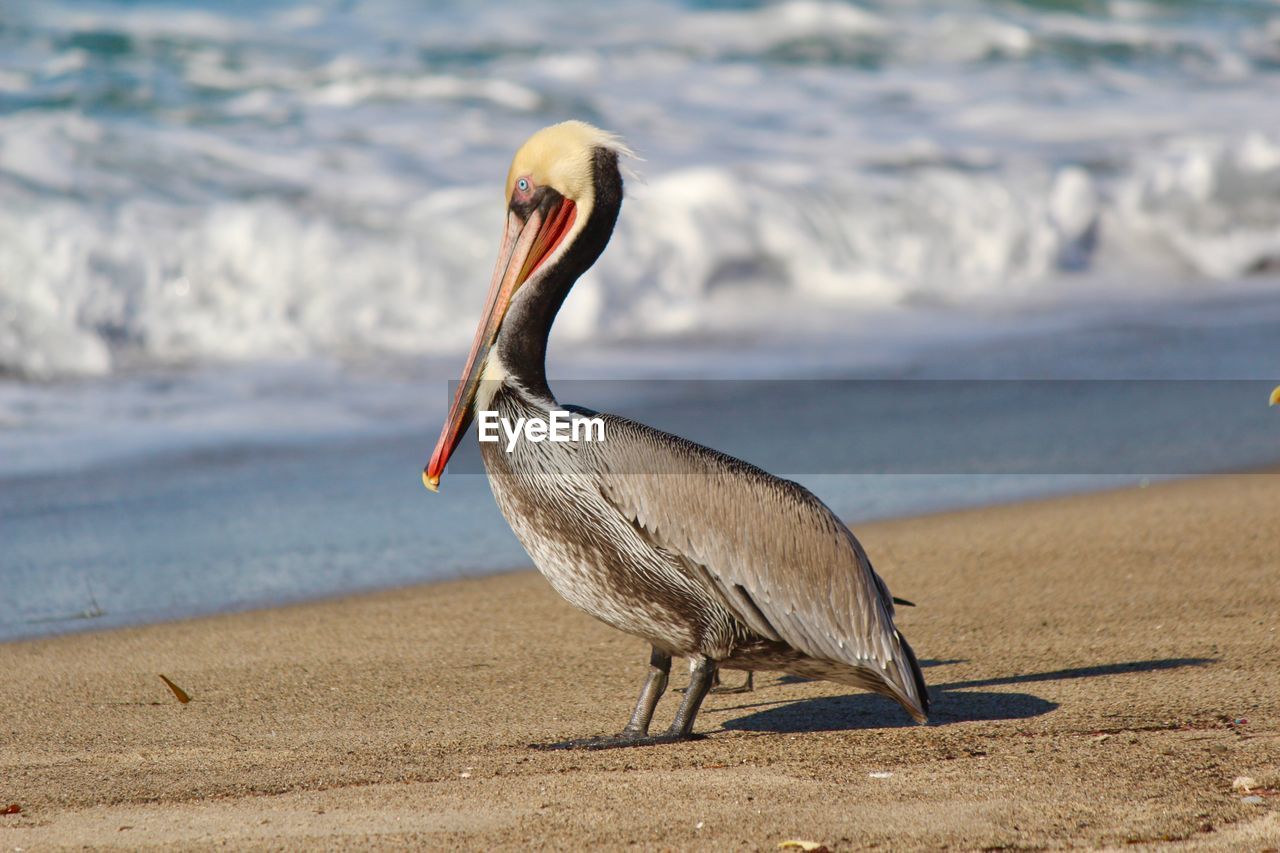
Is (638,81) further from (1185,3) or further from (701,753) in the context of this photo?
(701,753)

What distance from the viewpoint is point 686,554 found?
12.7 feet

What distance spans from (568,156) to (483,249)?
7317 millimetres

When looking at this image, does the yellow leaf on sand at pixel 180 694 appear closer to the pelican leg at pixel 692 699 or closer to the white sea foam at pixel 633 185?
the pelican leg at pixel 692 699

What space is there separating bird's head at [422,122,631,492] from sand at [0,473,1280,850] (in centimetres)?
79

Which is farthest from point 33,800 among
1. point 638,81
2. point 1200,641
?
point 638,81

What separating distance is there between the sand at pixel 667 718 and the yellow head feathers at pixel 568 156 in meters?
1.42

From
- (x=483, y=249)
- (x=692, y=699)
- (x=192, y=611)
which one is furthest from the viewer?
(x=483, y=249)

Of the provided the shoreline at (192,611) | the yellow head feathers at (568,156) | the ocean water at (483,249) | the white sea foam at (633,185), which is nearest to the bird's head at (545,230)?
the yellow head feathers at (568,156)

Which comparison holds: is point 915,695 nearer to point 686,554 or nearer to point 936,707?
point 936,707

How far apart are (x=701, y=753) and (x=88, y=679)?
6.45 feet

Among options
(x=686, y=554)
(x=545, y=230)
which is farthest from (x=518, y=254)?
(x=686, y=554)

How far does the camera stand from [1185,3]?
23.0 metres

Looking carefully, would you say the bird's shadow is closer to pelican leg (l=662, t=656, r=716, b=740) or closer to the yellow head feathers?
pelican leg (l=662, t=656, r=716, b=740)

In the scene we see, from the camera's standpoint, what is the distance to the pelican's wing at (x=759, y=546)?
386 centimetres
